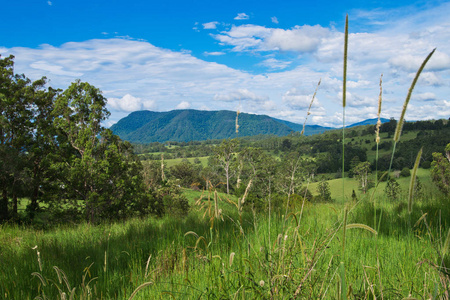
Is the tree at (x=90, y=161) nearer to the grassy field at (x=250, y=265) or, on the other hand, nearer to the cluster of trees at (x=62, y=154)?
the cluster of trees at (x=62, y=154)

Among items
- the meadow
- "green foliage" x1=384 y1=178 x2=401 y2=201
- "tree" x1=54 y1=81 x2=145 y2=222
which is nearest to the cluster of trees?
"tree" x1=54 y1=81 x2=145 y2=222

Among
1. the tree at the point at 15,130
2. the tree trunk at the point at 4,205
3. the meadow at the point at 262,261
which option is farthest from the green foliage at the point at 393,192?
the tree trunk at the point at 4,205

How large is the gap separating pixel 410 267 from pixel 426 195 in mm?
5251

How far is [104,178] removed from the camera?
74.9 feet

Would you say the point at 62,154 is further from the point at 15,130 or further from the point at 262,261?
the point at 262,261

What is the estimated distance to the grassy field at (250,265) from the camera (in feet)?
6.08

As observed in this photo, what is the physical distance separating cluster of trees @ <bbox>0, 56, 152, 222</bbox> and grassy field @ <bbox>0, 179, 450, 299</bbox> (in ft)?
58.7

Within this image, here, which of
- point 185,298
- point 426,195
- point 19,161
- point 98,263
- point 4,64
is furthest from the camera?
point 4,64

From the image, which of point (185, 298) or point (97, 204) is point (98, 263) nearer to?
point (185, 298)

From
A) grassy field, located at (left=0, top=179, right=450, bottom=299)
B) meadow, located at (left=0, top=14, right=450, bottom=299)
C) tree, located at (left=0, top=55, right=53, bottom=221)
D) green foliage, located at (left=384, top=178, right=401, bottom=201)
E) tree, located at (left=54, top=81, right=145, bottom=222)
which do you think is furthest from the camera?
tree, located at (left=54, top=81, right=145, bottom=222)

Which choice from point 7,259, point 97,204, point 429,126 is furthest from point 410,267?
point 429,126

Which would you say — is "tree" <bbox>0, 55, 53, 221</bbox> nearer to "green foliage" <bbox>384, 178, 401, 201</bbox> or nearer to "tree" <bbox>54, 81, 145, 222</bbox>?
"tree" <bbox>54, 81, 145, 222</bbox>

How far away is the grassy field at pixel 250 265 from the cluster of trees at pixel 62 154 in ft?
58.7

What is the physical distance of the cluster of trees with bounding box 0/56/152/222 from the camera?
69.1 feet
